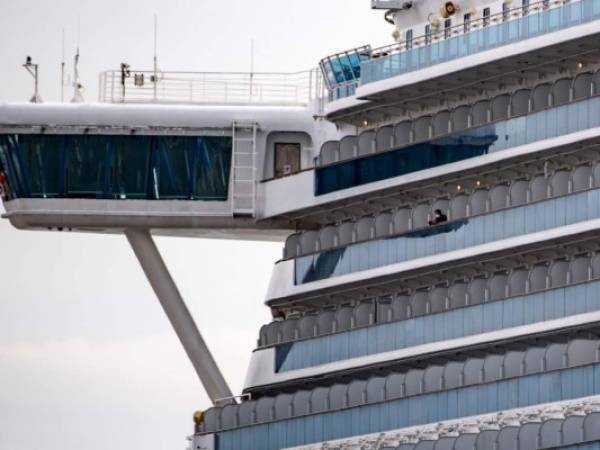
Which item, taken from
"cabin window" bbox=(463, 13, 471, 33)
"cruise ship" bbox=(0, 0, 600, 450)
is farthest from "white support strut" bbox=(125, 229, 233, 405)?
"cabin window" bbox=(463, 13, 471, 33)

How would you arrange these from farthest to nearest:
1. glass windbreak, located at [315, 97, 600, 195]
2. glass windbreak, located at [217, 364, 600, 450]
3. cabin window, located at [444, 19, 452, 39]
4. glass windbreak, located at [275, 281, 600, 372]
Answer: cabin window, located at [444, 19, 452, 39] < glass windbreak, located at [315, 97, 600, 195] < glass windbreak, located at [275, 281, 600, 372] < glass windbreak, located at [217, 364, 600, 450]

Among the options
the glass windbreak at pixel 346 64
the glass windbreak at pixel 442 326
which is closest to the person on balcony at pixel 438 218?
the glass windbreak at pixel 442 326

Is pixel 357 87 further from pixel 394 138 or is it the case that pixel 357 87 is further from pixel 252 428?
pixel 252 428

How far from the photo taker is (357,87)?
126688 mm

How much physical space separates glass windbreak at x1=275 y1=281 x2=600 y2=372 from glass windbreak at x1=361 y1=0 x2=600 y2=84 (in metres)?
6.63

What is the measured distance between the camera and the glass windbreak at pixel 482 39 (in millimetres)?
118000

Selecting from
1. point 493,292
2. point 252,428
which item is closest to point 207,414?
point 252,428

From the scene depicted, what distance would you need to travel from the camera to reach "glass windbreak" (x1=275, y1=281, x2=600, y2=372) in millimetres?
117312

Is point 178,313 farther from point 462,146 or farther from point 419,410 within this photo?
point 419,410

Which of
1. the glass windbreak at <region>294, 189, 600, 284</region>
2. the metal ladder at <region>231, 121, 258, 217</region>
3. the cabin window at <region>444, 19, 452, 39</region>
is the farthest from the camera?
the metal ladder at <region>231, 121, 258, 217</region>

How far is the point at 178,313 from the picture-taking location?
438 ft

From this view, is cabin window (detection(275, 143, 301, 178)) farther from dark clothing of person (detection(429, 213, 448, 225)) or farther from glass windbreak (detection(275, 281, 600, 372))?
dark clothing of person (detection(429, 213, 448, 225))

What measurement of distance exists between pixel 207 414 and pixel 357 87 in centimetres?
981

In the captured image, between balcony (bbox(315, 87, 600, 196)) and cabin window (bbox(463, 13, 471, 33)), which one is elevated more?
cabin window (bbox(463, 13, 471, 33))
